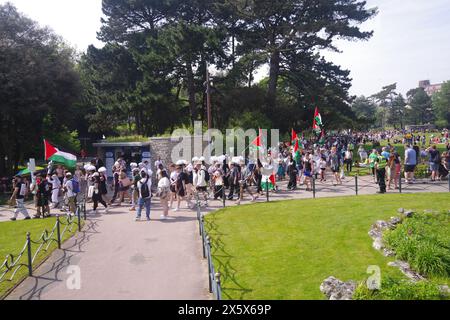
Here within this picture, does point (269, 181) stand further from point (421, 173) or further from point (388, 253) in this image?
point (388, 253)

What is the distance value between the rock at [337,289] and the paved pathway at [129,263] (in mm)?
2247

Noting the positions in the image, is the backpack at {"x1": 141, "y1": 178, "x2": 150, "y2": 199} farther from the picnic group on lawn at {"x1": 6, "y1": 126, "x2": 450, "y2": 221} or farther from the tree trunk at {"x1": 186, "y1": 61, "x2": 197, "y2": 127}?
the tree trunk at {"x1": 186, "y1": 61, "x2": 197, "y2": 127}

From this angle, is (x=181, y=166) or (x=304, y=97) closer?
(x=181, y=166)

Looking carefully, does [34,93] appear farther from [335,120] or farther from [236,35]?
[335,120]

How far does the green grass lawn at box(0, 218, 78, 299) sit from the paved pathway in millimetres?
273

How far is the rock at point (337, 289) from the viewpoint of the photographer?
23.9 feet

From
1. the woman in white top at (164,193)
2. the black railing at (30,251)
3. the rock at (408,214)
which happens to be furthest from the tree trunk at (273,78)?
the rock at (408,214)

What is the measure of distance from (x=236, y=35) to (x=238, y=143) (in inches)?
479

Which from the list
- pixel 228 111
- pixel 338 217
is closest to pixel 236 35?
pixel 228 111

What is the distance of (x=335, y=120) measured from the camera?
3838 centimetres

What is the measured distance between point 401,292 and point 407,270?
6.36 ft

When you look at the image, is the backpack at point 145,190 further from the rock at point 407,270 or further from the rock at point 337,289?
the rock at point 407,270

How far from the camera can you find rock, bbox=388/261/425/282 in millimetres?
8531

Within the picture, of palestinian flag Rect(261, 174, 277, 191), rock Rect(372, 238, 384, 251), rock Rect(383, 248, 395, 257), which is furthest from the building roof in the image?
rock Rect(383, 248, 395, 257)
